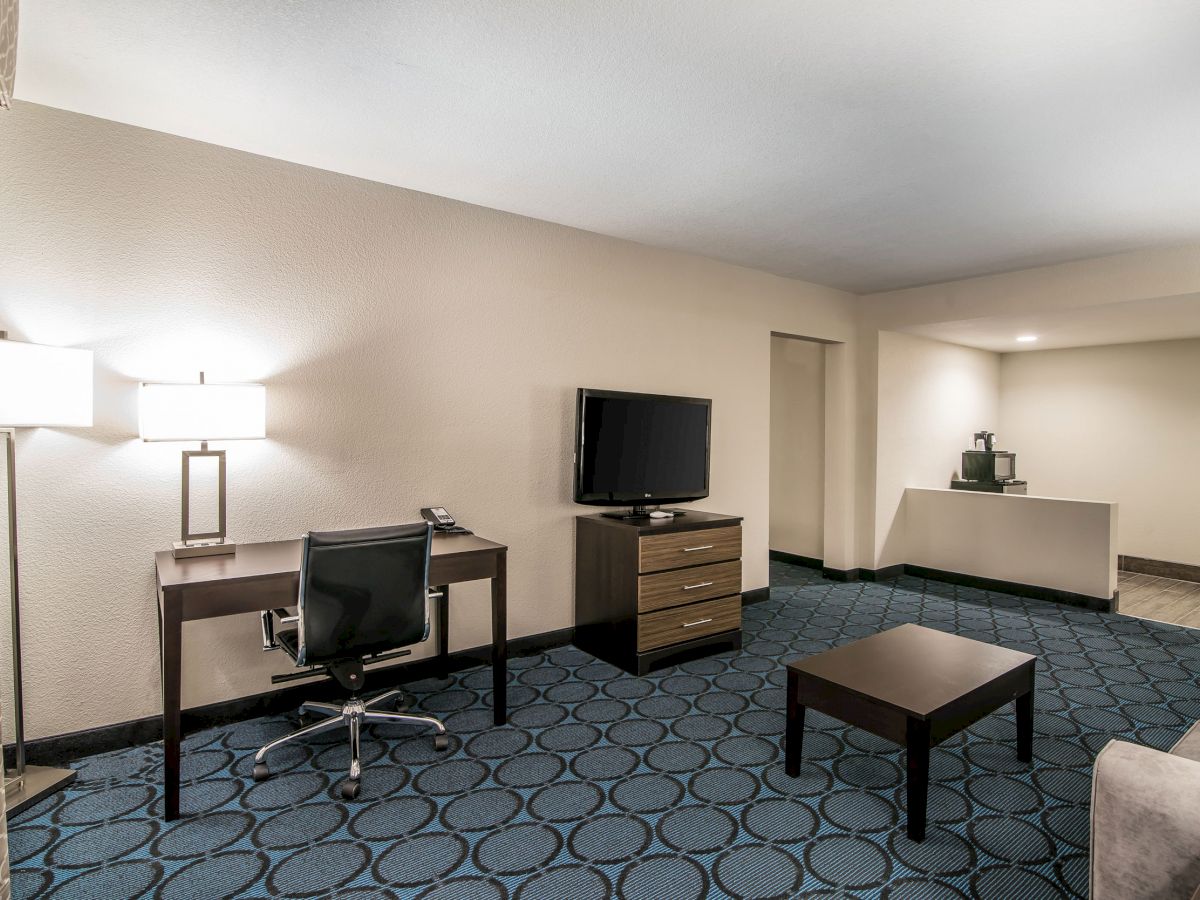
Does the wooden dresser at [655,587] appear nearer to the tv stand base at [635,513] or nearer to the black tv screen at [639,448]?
the tv stand base at [635,513]

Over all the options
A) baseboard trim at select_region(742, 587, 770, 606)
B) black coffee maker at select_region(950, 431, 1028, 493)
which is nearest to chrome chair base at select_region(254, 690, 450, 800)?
baseboard trim at select_region(742, 587, 770, 606)

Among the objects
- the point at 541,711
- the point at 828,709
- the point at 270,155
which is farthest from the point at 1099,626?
the point at 270,155

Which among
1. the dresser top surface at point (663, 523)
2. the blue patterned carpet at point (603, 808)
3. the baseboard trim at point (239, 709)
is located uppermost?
the dresser top surface at point (663, 523)

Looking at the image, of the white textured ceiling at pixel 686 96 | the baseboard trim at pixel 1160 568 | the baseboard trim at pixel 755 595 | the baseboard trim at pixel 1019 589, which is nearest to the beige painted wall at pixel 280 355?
the white textured ceiling at pixel 686 96

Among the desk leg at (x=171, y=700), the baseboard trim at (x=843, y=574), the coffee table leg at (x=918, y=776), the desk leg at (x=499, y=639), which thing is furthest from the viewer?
the baseboard trim at (x=843, y=574)

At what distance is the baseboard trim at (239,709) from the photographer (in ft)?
8.18

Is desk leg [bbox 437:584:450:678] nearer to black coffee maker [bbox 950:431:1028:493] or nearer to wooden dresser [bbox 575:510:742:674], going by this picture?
wooden dresser [bbox 575:510:742:674]

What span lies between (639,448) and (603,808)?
78.8 inches

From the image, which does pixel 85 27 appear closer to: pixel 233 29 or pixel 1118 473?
pixel 233 29

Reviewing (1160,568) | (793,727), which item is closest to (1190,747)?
(793,727)

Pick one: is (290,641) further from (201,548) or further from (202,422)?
(202,422)

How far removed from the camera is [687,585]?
355 centimetres

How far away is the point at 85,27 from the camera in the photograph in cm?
198

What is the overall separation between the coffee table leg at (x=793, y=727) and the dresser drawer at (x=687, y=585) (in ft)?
3.56
